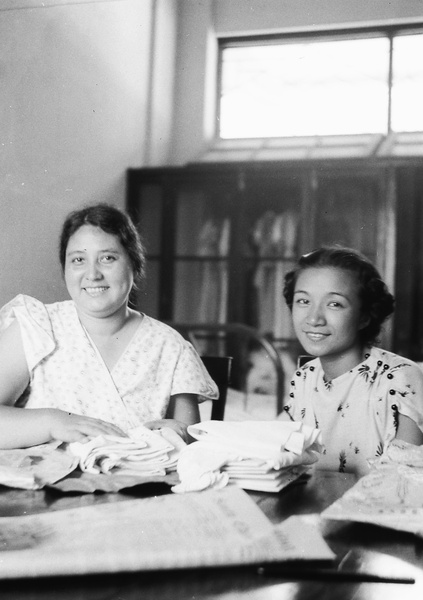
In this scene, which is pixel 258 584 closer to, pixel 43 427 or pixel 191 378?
pixel 43 427

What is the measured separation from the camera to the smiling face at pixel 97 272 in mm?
1469

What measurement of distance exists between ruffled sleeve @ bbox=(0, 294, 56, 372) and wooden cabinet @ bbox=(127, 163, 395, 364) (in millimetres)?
2385

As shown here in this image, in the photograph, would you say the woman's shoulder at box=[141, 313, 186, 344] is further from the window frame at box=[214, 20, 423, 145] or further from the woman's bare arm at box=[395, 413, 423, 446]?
the window frame at box=[214, 20, 423, 145]

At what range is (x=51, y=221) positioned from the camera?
9.21ft

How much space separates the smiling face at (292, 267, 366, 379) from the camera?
151 cm

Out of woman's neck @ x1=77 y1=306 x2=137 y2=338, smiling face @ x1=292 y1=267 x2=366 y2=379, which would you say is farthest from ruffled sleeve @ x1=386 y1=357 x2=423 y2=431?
woman's neck @ x1=77 y1=306 x2=137 y2=338

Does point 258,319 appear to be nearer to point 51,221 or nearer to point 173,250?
point 173,250

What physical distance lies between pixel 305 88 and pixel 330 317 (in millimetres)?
2944

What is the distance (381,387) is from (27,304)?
77 centimetres

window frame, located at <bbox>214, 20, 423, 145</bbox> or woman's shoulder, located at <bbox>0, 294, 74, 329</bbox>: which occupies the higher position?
window frame, located at <bbox>214, 20, 423, 145</bbox>

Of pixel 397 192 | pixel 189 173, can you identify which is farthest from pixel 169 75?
pixel 397 192

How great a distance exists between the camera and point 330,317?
152 centimetres

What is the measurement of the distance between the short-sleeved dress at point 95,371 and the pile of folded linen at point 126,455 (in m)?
0.43

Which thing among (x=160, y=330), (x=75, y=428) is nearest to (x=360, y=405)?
(x=160, y=330)
